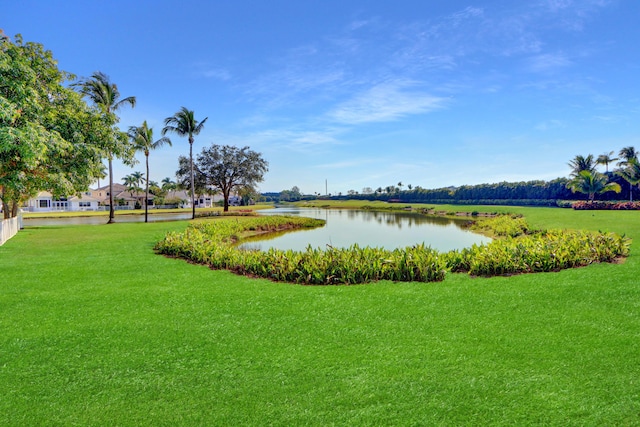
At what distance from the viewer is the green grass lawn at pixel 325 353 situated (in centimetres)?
364

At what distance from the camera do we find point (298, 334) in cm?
543

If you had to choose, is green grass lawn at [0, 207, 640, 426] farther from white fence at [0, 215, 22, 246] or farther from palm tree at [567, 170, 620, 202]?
palm tree at [567, 170, 620, 202]

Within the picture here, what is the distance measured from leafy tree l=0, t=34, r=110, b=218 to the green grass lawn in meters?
7.33

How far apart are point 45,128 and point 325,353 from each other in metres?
16.9

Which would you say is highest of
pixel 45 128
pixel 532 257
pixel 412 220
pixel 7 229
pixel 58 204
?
pixel 45 128

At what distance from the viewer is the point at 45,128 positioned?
50.9 ft

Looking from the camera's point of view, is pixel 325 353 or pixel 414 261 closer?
pixel 325 353

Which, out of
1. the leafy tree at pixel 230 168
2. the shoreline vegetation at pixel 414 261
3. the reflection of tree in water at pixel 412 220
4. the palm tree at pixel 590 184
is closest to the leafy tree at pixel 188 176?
the leafy tree at pixel 230 168

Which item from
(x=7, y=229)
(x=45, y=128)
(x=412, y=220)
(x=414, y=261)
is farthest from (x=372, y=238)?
(x=7, y=229)

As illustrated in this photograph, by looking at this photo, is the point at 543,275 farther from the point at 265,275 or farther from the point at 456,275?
the point at 265,275

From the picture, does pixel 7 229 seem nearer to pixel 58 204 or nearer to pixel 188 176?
pixel 188 176

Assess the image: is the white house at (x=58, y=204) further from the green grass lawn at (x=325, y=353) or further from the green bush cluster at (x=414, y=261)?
the green grass lawn at (x=325, y=353)

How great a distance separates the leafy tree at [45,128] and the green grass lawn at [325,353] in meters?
7.33

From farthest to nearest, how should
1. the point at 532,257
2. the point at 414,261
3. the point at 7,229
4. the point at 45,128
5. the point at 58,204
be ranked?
the point at 58,204 < the point at 7,229 < the point at 45,128 < the point at 532,257 < the point at 414,261
